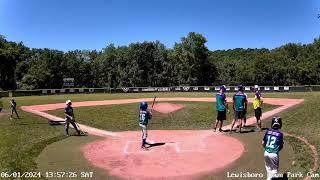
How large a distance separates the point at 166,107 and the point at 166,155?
701 inches

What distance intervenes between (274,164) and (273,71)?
307 ft

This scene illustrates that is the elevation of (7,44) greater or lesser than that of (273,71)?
greater

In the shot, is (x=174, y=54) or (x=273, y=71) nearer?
(x=273, y=71)

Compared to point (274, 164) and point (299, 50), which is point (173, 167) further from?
point (299, 50)

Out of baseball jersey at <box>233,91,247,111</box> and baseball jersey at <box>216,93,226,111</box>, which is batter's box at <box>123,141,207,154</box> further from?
baseball jersey at <box>233,91,247,111</box>

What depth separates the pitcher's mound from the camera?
34.3 m

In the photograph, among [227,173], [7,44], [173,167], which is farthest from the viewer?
[7,44]

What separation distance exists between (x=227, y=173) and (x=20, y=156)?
8.96m

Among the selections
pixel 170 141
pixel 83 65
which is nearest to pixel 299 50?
pixel 83 65

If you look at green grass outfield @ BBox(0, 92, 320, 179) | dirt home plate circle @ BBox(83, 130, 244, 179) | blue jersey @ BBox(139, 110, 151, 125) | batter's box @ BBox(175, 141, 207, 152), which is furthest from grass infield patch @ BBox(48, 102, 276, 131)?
blue jersey @ BBox(139, 110, 151, 125)

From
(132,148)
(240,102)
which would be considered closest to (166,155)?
(132,148)

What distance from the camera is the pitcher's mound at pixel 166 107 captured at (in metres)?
34.3

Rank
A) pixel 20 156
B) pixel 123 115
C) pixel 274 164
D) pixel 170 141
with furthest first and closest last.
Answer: pixel 123 115 < pixel 170 141 < pixel 20 156 < pixel 274 164

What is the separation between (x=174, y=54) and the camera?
111 meters
